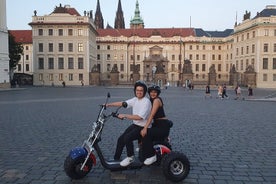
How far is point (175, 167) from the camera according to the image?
563 centimetres

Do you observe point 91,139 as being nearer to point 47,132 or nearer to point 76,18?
point 47,132

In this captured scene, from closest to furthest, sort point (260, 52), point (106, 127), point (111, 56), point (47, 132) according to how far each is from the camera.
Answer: point (47, 132) → point (106, 127) → point (260, 52) → point (111, 56)

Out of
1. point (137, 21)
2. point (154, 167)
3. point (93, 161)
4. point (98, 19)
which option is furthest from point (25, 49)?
point (93, 161)

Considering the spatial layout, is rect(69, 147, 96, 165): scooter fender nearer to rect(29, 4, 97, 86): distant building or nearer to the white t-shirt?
the white t-shirt

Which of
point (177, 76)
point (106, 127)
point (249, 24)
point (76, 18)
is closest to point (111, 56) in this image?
point (177, 76)

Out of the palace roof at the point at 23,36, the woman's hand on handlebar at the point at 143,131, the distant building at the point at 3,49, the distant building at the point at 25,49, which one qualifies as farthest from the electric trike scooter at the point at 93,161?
the palace roof at the point at 23,36

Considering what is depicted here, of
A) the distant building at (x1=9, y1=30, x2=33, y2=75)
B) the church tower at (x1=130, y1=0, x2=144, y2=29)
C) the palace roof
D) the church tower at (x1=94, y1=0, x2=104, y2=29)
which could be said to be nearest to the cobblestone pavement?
the distant building at (x1=9, y1=30, x2=33, y2=75)

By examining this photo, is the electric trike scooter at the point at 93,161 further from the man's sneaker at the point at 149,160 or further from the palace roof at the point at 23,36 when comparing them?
the palace roof at the point at 23,36

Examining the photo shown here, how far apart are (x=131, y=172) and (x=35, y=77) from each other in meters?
62.7

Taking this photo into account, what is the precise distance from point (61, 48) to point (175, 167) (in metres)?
62.0

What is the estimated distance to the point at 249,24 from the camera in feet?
219

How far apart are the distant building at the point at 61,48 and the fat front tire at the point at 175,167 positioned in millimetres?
59008

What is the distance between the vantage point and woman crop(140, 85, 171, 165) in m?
5.59

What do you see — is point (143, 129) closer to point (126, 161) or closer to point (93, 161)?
point (126, 161)
